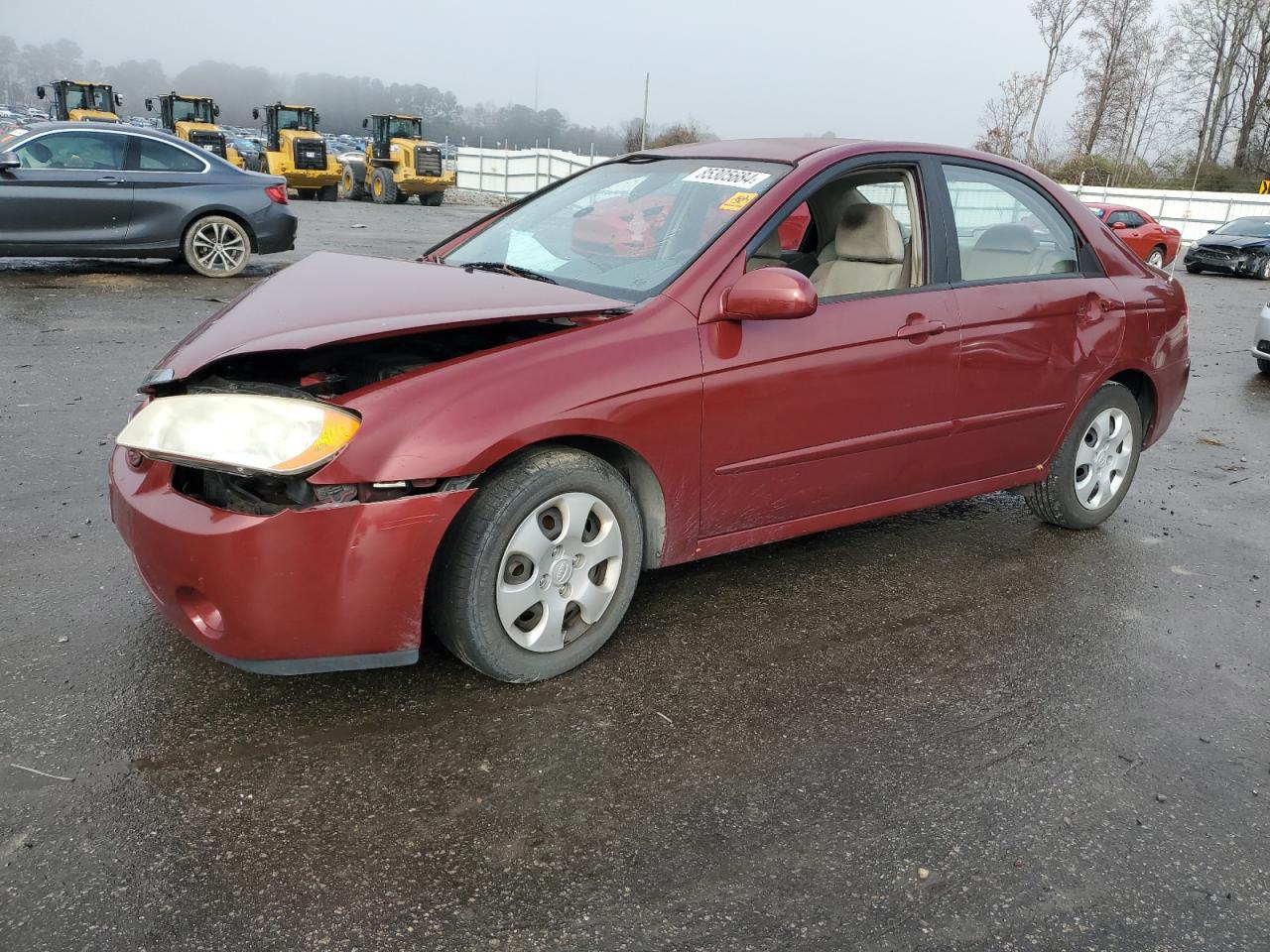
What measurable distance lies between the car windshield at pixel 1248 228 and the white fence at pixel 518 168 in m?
18.6

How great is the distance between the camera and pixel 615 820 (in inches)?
96.2

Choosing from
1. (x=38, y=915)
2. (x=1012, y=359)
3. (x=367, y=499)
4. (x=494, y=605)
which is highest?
(x=1012, y=359)

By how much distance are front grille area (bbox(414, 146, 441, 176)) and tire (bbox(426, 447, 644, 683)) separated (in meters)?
26.5

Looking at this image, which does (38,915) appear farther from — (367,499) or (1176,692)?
(1176,692)

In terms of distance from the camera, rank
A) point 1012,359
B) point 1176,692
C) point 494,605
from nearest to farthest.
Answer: point 494,605 → point 1176,692 → point 1012,359

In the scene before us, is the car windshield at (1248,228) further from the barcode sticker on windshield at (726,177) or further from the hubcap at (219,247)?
the barcode sticker on windshield at (726,177)

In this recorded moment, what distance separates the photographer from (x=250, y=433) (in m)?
2.57

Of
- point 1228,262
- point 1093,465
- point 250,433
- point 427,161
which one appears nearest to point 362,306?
point 250,433

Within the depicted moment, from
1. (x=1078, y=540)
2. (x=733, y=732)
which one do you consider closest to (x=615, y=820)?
(x=733, y=732)

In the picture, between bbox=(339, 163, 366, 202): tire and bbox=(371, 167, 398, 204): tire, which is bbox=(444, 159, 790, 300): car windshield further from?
bbox=(339, 163, 366, 202): tire

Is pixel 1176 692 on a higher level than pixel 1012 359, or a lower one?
lower

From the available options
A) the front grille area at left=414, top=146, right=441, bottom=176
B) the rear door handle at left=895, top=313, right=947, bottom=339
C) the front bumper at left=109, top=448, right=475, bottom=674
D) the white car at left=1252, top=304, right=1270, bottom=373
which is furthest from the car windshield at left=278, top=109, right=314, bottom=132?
the front bumper at left=109, top=448, right=475, bottom=674

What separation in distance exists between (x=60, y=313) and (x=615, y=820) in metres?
8.20

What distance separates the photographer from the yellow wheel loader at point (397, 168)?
27703mm
